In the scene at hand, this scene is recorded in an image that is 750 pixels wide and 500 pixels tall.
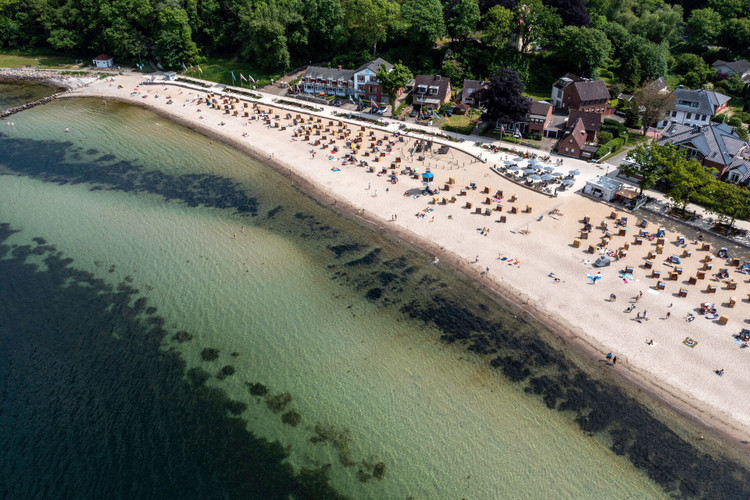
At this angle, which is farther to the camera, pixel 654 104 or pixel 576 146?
pixel 654 104

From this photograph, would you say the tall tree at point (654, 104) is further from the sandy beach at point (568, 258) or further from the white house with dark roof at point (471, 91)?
the white house with dark roof at point (471, 91)

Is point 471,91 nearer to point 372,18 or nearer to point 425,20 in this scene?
point 425,20

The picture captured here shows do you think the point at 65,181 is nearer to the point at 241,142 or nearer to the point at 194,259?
the point at 241,142

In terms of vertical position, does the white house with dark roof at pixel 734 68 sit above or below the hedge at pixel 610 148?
above

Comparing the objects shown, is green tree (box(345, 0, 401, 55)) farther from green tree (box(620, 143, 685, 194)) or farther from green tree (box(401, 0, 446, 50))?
green tree (box(620, 143, 685, 194))

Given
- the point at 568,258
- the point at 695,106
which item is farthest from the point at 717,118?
the point at 568,258

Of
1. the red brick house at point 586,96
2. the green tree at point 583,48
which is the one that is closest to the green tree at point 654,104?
the red brick house at point 586,96
